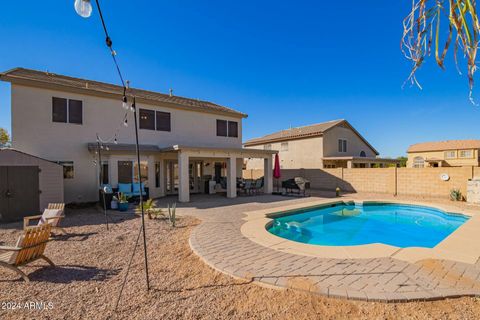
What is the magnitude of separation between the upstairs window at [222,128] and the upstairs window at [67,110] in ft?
30.6

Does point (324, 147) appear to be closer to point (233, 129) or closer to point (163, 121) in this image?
point (233, 129)

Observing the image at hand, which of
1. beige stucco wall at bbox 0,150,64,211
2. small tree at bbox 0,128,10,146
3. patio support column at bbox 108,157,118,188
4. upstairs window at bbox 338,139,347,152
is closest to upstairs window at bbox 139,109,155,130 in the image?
patio support column at bbox 108,157,118,188

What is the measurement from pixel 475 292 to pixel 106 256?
287 inches

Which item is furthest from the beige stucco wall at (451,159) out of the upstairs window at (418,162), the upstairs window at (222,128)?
the upstairs window at (222,128)

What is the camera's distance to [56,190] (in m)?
11.0

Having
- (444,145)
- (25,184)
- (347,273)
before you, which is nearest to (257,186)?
(25,184)

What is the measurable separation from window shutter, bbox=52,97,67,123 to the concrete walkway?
39.1ft

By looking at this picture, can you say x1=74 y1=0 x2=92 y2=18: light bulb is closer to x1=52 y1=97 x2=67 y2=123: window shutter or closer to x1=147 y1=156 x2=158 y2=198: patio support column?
x1=147 y1=156 x2=158 y2=198: patio support column

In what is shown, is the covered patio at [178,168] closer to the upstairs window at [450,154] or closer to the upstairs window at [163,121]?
the upstairs window at [163,121]

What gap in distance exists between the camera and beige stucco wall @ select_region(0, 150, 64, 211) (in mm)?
9727

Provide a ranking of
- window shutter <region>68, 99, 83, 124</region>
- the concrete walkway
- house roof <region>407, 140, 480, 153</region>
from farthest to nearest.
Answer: house roof <region>407, 140, 480, 153</region> → window shutter <region>68, 99, 83, 124</region> → the concrete walkway

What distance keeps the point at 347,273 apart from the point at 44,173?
12423mm

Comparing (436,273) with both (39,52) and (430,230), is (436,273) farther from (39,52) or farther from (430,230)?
(39,52)

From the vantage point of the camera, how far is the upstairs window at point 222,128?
64.0 ft
